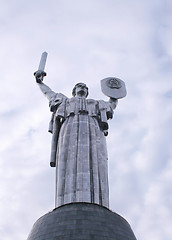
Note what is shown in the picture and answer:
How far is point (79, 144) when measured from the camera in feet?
42.0

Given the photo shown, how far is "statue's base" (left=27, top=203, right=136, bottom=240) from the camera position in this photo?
31.8ft

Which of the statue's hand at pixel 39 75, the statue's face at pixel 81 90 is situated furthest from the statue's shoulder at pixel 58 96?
the statue's hand at pixel 39 75

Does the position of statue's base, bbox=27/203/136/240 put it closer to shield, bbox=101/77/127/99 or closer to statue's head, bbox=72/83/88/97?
statue's head, bbox=72/83/88/97

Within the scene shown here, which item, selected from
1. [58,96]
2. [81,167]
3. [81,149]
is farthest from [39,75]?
[81,167]

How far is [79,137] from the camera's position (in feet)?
42.8

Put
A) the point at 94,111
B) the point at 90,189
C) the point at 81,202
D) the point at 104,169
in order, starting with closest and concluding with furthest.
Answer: the point at 81,202, the point at 90,189, the point at 104,169, the point at 94,111

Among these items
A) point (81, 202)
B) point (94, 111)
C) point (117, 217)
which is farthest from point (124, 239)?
point (94, 111)

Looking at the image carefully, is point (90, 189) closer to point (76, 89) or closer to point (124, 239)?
point (124, 239)

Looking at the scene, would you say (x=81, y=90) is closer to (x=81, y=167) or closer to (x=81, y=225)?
(x=81, y=167)

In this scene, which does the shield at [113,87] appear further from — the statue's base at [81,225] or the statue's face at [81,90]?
the statue's base at [81,225]

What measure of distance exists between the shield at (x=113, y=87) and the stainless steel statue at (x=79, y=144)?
0.06 metres

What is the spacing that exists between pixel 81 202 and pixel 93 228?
1.15 m

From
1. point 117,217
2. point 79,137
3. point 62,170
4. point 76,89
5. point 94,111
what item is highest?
point 76,89

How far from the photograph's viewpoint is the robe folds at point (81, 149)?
38.4ft
